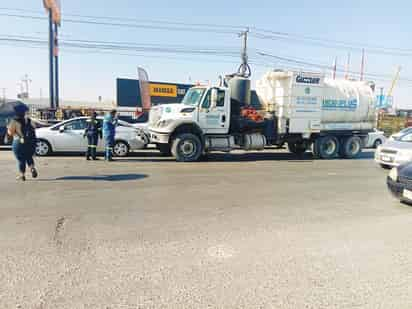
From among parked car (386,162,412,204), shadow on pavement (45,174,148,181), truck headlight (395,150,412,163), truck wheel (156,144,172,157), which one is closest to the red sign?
truck wheel (156,144,172,157)

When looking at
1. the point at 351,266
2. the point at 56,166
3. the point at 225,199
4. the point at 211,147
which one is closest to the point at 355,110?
the point at 211,147

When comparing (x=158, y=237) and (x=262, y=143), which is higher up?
(x=262, y=143)

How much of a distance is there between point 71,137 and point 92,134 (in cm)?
132

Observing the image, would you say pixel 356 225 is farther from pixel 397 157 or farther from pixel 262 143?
pixel 262 143

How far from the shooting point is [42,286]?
8.31 feet

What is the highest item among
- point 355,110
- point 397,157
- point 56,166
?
point 355,110

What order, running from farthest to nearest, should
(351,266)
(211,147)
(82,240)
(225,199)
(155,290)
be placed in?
(211,147) → (225,199) → (82,240) → (351,266) → (155,290)

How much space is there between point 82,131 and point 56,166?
2410 millimetres

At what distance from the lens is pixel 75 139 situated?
1027 centimetres

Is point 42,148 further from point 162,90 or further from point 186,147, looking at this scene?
point 162,90

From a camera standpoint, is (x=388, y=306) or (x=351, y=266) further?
(x=351, y=266)

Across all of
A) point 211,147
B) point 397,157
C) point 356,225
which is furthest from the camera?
point 211,147

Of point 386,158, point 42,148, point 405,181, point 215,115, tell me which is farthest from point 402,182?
point 42,148

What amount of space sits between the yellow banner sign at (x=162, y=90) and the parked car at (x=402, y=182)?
25275mm
